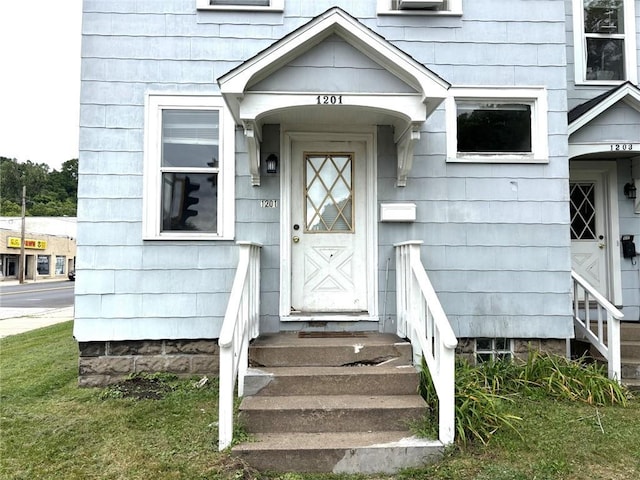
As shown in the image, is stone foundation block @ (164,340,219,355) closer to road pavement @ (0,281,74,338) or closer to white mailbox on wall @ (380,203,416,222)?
white mailbox on wall @ (380,203,416,222)

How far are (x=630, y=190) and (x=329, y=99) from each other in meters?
4.16

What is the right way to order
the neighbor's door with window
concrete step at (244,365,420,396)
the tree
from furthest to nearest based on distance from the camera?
the tree
the neighbor's door with window
concrete step at (244,365,420,396)

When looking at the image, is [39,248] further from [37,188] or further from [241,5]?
[241,5]

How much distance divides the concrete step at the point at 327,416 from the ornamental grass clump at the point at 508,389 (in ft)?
0.61

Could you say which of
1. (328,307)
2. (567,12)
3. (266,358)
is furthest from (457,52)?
(266,358)

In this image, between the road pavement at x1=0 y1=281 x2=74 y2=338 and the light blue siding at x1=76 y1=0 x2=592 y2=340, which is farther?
the road pavement at x1=0 y1=281 x2=74 y2=338

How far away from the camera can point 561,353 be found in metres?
4.52

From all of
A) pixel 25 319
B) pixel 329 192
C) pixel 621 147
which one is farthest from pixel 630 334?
pixel 25 319

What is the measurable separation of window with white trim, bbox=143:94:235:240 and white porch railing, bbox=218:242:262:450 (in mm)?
698

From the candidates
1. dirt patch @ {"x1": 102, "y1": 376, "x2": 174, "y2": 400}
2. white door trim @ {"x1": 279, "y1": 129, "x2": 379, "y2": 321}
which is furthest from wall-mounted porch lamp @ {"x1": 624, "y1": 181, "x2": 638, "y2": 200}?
dirt patch @ {"x1": 102, "y1": 376, "x2": 174, "y2": 400}

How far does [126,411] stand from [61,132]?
86649 millimetres

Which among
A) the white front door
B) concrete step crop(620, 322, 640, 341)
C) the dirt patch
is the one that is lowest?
the dirt patch

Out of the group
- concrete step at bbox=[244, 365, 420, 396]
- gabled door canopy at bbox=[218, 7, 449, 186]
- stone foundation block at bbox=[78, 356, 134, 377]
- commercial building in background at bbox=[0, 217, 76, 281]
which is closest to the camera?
concrete step at bbox=[244, 365, 420, 396]

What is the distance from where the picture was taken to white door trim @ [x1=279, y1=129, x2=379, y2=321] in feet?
14.6
